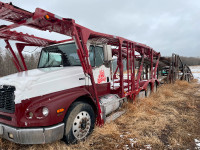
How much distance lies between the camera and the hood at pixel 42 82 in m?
2.65

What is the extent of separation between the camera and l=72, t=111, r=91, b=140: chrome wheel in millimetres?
3095

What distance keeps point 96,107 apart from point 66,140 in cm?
109

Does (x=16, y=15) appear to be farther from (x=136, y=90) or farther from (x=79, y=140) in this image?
(x=136, y=90)

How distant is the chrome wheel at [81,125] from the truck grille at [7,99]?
4.07ft

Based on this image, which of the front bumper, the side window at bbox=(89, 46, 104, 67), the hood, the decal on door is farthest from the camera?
the decal on door

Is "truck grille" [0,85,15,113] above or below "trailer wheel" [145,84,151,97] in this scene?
above

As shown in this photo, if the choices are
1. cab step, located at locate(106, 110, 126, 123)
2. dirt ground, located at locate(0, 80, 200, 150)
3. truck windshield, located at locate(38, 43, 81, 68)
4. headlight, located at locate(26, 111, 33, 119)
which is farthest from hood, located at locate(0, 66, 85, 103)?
cab step, located at locate(106, 110, 126, 123)

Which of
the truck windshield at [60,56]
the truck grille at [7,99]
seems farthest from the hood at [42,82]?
the truck windshield at [60,56]

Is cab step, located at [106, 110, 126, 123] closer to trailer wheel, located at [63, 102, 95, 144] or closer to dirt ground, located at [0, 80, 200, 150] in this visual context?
dirt ground, located at [0, 80, 200, 150]

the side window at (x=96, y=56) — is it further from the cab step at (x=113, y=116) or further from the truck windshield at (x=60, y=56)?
the cab step at (x=113, y=116)

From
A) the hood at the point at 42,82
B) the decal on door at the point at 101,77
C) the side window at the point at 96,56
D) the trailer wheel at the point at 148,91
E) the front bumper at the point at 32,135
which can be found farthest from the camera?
the trailer wheel at the point at 148,91

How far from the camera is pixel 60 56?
4070 millimetres

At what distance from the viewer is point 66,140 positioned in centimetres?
294

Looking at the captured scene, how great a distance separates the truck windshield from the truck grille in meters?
1.47
